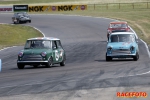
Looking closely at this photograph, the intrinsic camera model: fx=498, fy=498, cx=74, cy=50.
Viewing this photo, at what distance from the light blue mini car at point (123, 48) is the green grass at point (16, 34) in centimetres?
1979

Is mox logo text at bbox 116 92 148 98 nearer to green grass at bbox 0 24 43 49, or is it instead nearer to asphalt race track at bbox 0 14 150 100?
asphalt race track at bbox 0 14 150 100

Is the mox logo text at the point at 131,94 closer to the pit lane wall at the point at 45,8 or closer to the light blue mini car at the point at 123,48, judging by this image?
the light blue mini car at the point at 123,48

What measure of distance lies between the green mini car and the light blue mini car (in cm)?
361

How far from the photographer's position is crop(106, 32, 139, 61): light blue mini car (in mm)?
26453

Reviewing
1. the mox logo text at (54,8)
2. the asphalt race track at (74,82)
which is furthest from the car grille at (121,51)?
the mox logo text at (54,8)

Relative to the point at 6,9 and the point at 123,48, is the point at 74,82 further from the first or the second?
the point at 6,9

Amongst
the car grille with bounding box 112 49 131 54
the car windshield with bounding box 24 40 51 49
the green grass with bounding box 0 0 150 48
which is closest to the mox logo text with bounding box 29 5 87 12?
the green grass with bounding box 0 0 150 48

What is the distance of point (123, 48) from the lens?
87.4 ft

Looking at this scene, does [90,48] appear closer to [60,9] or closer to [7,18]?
[7,18]

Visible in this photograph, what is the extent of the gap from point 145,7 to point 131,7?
3157 millimetres

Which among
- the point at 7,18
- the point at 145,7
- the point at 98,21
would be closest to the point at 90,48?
the point at 98,21

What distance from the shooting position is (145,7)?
287 feet

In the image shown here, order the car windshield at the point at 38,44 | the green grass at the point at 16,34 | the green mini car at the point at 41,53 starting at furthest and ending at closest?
the green grass at the point at 16,34 → the car windshield at the point at 38,44 → the green mini car at the point at 41,53

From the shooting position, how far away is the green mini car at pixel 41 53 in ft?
73.6
